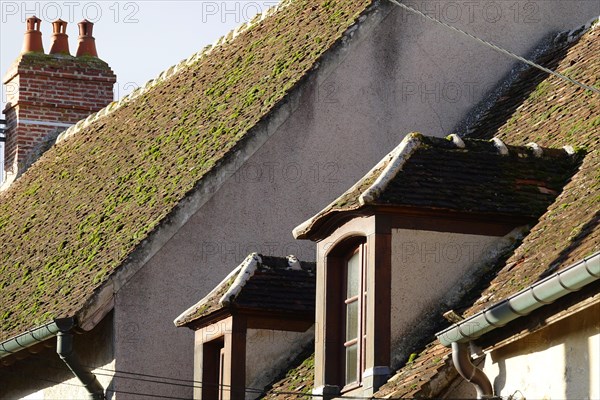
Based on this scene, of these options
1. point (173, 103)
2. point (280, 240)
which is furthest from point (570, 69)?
point (173, 103)

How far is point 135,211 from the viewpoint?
18547 millimetres

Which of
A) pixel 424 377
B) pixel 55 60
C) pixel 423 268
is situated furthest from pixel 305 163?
pixel 55 60

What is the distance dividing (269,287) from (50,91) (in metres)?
13.3

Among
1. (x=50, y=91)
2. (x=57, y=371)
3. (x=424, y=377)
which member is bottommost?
(x=424, y=377)

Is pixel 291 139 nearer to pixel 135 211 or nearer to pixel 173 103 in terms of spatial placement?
pixel 135 211

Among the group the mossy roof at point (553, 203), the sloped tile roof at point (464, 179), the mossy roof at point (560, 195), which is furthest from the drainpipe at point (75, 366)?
the mossy roof at point (560, 195)

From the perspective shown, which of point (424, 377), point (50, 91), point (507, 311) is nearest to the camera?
point (507, 311)

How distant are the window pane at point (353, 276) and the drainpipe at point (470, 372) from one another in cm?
201

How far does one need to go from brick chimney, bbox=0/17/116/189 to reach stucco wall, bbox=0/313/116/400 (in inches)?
334

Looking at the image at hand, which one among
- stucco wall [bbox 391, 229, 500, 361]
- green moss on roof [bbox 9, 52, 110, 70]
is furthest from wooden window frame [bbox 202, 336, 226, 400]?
green moss on roof [bbox 9, 52, 110, 70]

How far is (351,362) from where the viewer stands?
13914 mm

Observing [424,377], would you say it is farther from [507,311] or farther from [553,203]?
[553,203]

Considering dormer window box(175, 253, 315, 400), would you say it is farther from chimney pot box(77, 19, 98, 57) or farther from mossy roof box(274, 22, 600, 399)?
chimney pot box(77, 19, 98, 57)

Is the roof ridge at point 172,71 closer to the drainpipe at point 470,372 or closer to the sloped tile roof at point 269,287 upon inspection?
the sloped tile roof at point 269,287
